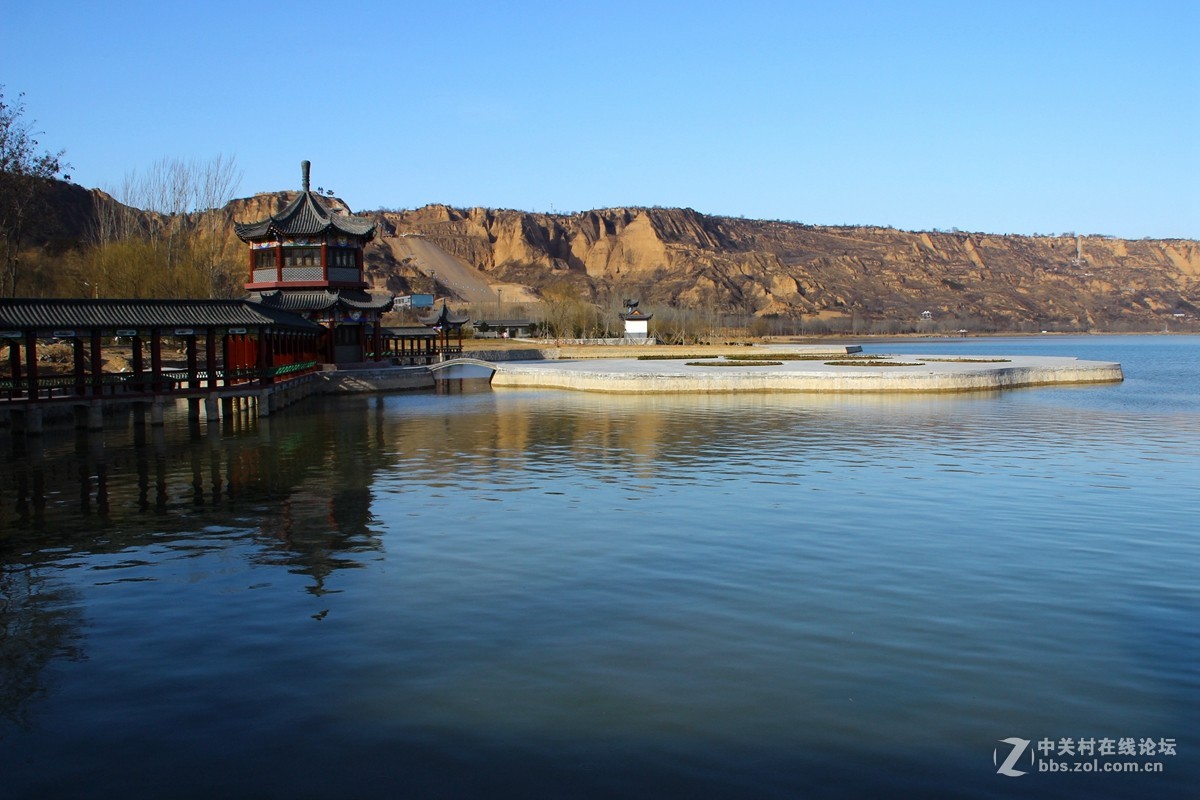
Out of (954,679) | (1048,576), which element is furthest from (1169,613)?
(954,679)

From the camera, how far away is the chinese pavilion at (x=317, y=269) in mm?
51250

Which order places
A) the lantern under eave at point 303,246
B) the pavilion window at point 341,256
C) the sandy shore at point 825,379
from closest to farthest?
1. the sandy shore at point 825,379
2. the lantern under eave at point 303,246
3. the pavilion window at point 341,256

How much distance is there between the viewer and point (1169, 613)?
11453 millimetres

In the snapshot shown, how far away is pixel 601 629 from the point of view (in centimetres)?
1112

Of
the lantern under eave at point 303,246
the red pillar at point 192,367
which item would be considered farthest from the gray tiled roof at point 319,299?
the red pillar at point 192,367

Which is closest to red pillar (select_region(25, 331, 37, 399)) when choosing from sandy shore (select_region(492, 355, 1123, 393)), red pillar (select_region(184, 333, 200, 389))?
red pillar (select_region(184, 333, 200, 389))

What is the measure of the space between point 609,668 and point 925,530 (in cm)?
814

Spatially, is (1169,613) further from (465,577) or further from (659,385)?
(659,385)

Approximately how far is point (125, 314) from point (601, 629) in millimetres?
25174

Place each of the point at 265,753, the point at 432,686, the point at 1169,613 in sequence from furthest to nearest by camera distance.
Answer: the point at 1169,613
the point at 432,686
the point at 265,753

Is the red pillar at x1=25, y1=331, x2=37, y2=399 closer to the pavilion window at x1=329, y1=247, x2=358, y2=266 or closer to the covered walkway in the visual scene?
the covered walkway

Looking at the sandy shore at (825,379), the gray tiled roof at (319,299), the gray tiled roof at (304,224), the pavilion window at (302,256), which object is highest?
the gray tiled roof at (304,224)

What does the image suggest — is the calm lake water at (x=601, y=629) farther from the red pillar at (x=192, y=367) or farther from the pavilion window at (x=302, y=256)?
the pavilion window at (x=302, y=256)

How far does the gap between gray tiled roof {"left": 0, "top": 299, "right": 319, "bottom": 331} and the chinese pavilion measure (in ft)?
48.9
